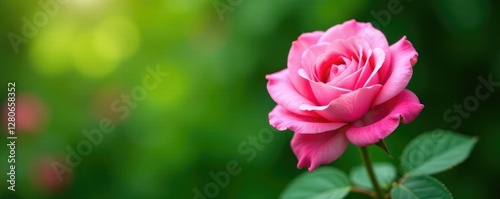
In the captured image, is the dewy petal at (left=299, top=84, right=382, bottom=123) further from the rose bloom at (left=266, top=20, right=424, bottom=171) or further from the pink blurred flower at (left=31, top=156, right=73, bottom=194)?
the pink blurred flower at (left=31, top=156, right=73, bottom=194)

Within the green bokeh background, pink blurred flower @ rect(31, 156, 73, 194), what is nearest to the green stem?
the green bokeh background

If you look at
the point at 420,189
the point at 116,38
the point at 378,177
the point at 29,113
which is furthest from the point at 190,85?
the point at 420,189

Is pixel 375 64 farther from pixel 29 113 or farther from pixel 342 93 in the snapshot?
pixel 29 113

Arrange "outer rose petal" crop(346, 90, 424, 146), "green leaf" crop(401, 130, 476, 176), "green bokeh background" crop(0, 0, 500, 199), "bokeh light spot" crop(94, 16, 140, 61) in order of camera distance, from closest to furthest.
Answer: "outer rose petal" crop(346, 90, 424, 146), "green leaf" crop(401, 130, 476, 176), "green bokeh background" crop(0, 0, 500, 199), "bokeh light spot" crop(94, 16, 140, 61)

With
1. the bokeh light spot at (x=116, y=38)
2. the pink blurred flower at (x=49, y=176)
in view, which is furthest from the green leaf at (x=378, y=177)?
the pink blurred flower at (x=49, y=176)

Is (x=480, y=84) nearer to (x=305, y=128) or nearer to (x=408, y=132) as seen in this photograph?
(x=408, y=132)
